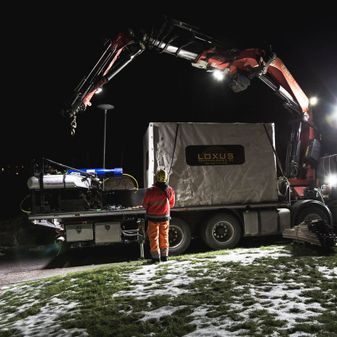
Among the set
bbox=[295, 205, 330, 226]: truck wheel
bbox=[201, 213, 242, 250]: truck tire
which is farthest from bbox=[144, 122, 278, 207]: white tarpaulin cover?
bbox=[295, 205, 330, 226]: truck wheel

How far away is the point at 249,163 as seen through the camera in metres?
10.1

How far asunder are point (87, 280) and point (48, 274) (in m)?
2.22

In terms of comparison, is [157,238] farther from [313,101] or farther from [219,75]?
[313,101]

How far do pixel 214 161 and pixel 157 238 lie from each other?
3107 mm

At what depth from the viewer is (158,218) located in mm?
7637

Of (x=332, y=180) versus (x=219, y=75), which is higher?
(x=219, y=75)

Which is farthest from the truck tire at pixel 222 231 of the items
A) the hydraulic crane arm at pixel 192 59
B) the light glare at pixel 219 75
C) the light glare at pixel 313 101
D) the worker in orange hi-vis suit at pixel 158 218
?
the light glare at pixel 313 101

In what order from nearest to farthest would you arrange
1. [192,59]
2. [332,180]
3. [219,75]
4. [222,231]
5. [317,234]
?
[317,234]
[222,231]
[192,59]
[219,75]
[332,180]

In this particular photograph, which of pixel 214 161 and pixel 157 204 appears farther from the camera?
pixel 214 161

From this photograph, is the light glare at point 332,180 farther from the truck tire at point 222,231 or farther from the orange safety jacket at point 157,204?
the orange safety jacket at point 157,204

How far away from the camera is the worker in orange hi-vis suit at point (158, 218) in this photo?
7.59 m

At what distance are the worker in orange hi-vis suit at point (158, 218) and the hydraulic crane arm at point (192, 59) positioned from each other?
342cm

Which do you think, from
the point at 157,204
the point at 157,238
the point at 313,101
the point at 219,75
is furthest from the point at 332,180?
the point at 157,238

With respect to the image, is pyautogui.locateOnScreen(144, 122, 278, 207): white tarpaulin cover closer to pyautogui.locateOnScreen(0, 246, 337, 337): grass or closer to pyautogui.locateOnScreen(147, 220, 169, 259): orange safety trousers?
pyautogui.locateOnScreen(147, 220, 169, 259): orange safety trousers
